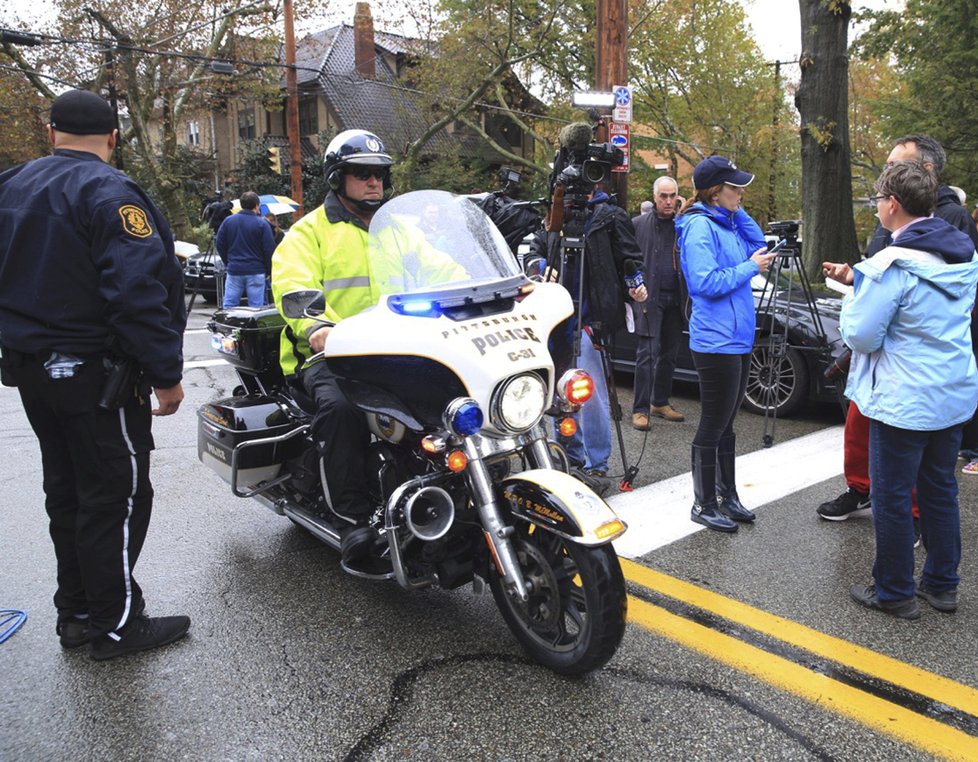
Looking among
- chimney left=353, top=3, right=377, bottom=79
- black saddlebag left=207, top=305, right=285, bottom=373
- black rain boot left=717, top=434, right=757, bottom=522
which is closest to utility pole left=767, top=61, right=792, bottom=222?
chimney left=353, top=3, right=377, bottom=79

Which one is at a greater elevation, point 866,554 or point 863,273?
point 863,273

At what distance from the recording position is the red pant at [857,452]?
4.47m

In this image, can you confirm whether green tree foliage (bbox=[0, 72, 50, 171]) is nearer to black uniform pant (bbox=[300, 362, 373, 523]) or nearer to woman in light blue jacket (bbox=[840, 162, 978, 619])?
black uniform pant (bbox=[300, 362, 373, 523])

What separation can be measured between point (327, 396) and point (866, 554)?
2828mm

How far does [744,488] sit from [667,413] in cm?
196

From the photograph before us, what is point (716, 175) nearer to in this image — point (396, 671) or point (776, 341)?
point (396, 671)

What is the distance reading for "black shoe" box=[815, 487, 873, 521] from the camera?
4.53m

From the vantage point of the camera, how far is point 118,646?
309 centimetres

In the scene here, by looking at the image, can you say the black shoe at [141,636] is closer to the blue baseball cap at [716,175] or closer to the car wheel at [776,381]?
the blue baseball cap at [716,175]

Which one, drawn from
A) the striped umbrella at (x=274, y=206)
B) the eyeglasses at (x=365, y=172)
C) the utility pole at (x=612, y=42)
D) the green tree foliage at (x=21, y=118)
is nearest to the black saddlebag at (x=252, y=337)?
the eyeglasses at (x=365, y=172)

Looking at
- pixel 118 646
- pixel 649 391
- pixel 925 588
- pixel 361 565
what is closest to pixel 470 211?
pixel 361 565

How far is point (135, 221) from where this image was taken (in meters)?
2.89

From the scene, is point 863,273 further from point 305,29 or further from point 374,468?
point 305,29

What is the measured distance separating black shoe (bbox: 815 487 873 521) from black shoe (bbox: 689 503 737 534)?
0.62 metres
